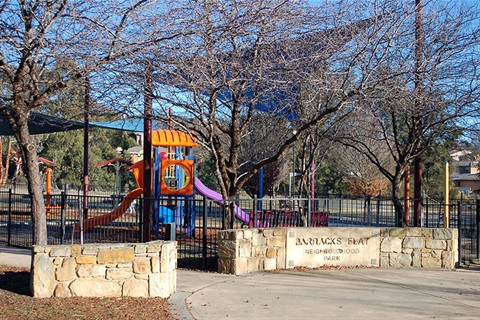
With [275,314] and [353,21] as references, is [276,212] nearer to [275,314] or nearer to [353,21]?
[353,21]

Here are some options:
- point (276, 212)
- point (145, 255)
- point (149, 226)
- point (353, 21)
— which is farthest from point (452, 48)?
point (145, 255)

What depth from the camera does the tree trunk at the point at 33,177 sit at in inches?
392

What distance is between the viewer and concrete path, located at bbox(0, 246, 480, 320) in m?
8.70

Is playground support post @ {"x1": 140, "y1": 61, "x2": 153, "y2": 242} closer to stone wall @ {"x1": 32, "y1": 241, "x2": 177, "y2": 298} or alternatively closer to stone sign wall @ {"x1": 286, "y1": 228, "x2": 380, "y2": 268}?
stone sign wall @ {"x1": 286, "y1": 228, "x2": 380, "y2": 268}

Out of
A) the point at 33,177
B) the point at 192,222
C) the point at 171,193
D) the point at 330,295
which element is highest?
the point at 33,177

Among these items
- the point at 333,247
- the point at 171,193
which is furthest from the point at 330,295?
the point at 171,193

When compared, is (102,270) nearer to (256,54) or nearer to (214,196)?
(256,54)

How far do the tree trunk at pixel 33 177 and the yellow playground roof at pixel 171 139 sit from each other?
32.7 feet

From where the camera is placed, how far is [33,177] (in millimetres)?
10055

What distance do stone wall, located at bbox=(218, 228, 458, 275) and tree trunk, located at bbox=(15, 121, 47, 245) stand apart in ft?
15.2

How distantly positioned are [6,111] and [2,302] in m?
3.27

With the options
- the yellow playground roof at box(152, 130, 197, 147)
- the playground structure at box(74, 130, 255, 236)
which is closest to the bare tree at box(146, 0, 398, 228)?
the playground structure at box(74, 130, 255, 236)

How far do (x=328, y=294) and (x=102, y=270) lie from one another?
3.73 meters

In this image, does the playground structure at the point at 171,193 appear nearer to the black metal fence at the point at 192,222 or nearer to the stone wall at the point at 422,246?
the black metal fence at the point at 192,222
